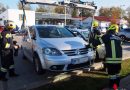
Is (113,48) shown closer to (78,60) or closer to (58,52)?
(78,60)

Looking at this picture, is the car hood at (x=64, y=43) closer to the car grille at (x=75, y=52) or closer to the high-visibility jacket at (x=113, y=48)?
the car grille at (x=75, y=52)

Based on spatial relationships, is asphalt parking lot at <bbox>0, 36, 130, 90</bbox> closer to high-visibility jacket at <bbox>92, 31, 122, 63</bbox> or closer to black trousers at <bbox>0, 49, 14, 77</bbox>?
black trousers at <bbox>0, 49, 14, 77</bbox>

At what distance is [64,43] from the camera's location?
8422 mm

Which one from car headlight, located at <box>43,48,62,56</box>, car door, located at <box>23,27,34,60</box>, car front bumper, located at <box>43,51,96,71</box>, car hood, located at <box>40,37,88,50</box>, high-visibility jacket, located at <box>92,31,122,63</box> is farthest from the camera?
car door, located at <box>23,27,34,60</box>

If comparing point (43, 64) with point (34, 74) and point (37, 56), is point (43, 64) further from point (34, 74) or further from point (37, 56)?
point (34, 74)

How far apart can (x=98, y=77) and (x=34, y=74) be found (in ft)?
7.32

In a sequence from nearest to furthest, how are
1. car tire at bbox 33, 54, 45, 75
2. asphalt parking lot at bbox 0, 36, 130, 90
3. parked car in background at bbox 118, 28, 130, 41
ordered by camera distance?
asphalt parking lot at bbox 0, 36, 130, 90
car tire at bbox 33, 54, 45, 75
parked car in background at bbox 118, 28, 130, 41

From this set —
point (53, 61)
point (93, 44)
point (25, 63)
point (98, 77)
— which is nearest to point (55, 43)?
point (53, 61)

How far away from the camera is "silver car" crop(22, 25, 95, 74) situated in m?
8.02

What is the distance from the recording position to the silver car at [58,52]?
316 inches

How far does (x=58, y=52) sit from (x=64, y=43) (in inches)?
19.3

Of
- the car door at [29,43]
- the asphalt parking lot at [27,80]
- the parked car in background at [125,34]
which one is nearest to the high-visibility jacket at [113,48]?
the asphalt parking lot at [27,80]

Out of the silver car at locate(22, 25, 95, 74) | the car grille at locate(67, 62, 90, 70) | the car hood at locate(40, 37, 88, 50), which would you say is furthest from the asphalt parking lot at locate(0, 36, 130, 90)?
the car hood at locate(40, 37, 88, 50)

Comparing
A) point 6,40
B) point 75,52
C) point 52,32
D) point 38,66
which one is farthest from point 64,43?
point 6,40
